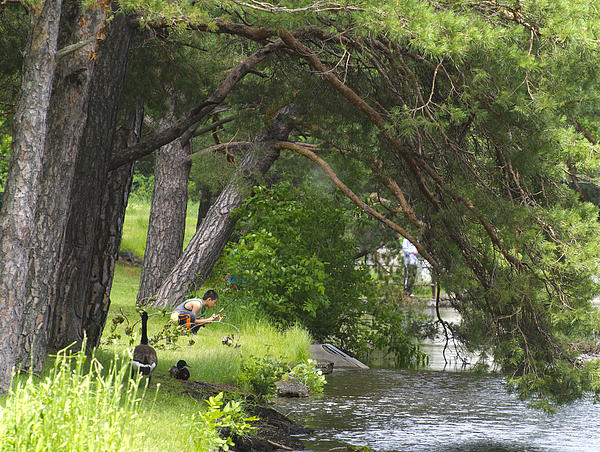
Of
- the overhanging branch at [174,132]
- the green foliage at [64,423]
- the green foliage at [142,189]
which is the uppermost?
the green foliage at [142,189]

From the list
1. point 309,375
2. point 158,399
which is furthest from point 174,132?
point 309,375

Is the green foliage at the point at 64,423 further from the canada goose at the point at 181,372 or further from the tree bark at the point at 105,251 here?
the tree bark at the point at 105,251

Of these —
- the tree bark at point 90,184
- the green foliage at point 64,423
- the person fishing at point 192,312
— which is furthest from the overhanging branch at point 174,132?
the green foliage at point 64,423

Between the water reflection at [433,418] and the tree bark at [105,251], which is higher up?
the tree bark at [105,251]

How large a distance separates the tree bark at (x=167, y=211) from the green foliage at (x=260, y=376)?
346 inches

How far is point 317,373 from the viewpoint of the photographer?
10.4 m

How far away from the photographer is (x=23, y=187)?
6801mm

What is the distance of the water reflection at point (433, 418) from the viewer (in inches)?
340

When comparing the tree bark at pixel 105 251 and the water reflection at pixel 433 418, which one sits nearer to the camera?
the water reflection at pixel 433 418

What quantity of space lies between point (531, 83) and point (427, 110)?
99cm

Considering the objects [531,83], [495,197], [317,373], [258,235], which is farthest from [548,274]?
[258,235]

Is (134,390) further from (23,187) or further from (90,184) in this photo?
(90,184)

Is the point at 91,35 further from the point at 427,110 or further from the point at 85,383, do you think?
the point at 85,383

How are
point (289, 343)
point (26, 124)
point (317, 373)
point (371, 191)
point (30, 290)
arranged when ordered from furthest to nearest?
point (371, 191) → point (289, 343) → point (317, 373) → point (30, 290) → point (26, 124)
